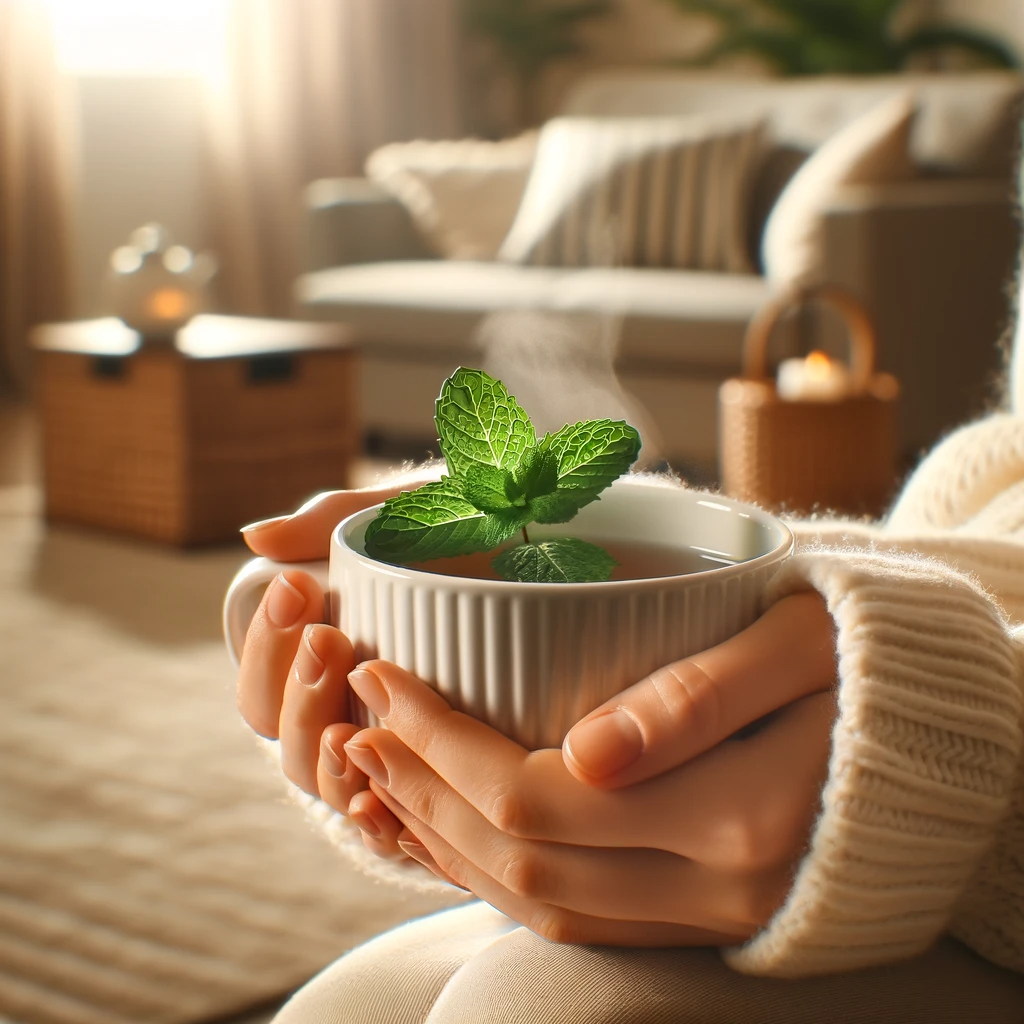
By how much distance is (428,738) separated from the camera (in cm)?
39

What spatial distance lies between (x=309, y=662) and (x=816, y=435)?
1995mm

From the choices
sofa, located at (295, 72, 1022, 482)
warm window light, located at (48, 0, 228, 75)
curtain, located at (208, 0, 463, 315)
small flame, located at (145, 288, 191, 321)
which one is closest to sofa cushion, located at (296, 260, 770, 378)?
sofa, located at (295, 72, 1022, 482)

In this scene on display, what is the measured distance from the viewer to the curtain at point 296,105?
4.60 metres

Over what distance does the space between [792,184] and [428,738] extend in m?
2.81

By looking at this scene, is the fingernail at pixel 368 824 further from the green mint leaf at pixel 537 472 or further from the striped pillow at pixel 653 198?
the striped pillow at pixel 653 198

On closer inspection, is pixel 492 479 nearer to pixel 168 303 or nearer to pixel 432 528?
pixel 432 528

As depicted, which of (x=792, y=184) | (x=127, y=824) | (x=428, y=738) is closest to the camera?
(x=428, y=738)

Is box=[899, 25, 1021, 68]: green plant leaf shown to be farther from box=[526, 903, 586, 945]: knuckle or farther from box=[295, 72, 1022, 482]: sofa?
box=[526, 903, 586, 945]: knuckle

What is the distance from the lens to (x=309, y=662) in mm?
420

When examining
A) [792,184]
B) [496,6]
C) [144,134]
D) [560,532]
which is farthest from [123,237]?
[560,532]

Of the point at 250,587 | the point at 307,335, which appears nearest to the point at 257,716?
the point at 250,587

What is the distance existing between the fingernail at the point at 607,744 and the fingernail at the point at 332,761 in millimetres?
98

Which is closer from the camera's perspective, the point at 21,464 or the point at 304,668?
the point at 304,668

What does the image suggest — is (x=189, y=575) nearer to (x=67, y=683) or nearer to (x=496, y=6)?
(x=67, y=683)
